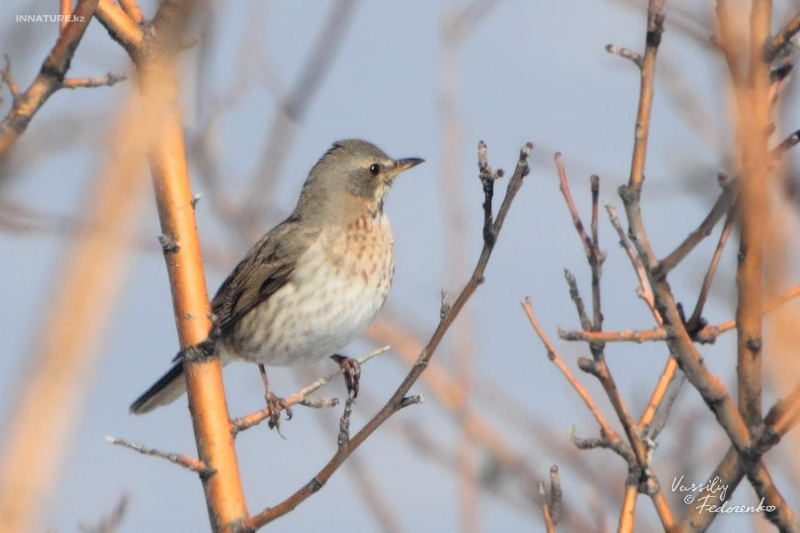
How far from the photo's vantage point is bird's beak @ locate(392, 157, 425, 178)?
6.76m

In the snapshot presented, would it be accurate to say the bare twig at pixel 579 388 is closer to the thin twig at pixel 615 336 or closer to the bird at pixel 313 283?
the thin twig at pixel 615 336

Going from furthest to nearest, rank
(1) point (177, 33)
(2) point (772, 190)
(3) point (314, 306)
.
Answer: (3) point (314, 306) < (2) point (772, 190) < (1) point (177, 33)

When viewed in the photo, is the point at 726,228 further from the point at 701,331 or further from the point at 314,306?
the point at 314,306

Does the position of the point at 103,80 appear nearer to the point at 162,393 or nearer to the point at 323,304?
the point at 323,304

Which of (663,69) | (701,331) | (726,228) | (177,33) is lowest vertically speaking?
(701,331)

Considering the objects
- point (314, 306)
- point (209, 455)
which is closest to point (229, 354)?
point (314, 306)

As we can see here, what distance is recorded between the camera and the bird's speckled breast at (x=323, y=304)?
6.01 metres

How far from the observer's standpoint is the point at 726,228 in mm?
2941

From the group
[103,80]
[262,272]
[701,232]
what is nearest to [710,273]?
[701,232]

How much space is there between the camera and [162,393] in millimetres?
6285

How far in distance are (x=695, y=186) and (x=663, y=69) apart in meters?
0.62

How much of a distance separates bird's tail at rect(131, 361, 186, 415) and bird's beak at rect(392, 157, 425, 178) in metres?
1.88

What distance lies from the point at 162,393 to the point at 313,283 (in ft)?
3.72

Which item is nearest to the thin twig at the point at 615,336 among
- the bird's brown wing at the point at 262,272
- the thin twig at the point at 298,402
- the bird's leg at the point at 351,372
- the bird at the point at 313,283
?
the thin twig at the point at 298,402
